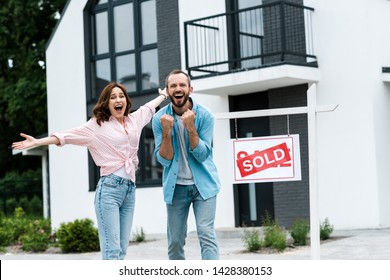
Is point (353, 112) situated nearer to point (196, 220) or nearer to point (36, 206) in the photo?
point (196, 220)

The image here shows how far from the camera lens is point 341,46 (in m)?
15.9

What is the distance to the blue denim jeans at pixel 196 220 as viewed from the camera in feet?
20.4

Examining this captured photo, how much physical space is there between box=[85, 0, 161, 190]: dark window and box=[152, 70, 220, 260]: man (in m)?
12.8

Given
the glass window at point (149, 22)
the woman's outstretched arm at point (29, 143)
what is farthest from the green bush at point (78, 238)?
the woman's outstretched arm at point (29, 143)

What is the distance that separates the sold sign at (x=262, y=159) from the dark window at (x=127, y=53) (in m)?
12.3

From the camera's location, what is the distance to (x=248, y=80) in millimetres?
16172

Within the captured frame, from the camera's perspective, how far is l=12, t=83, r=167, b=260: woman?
6.59 meters

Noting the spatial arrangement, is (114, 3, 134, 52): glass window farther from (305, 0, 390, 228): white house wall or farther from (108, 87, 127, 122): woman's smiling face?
(108, 87, 127, 122): woman's smiling face

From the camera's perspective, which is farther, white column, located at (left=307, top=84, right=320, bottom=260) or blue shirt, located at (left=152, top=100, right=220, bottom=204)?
white column, located at (left=307, top=84, right=320, bottom=260)

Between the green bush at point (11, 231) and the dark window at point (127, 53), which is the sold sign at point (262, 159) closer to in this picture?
the green bush at point (11, 231)

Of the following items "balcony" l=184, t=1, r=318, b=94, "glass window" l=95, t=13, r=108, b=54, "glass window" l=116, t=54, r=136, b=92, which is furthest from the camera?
"glass window" l=95, t=13, r=108, b=54

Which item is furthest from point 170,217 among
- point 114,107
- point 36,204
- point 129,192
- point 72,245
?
point 36,204

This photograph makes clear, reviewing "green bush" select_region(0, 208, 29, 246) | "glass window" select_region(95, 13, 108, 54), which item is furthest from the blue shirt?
"glass window" select_region(95, 13, 108, 54)
